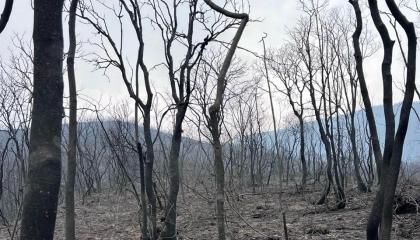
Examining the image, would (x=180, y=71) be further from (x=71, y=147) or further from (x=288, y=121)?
(x=288, y=121)

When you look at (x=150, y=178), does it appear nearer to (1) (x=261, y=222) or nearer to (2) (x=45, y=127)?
(2) (x=45, y=127)

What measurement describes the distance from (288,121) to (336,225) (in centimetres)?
2293

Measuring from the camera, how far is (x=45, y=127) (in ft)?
7.73

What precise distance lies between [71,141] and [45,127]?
355cm

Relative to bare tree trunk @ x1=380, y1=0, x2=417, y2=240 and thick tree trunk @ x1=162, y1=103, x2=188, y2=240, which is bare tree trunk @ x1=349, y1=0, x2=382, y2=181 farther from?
thick tree trunk @ x1=162, y1=103, x2=188, y2=240

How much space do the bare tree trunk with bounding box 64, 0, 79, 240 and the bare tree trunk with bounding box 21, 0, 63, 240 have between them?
3.42 meters

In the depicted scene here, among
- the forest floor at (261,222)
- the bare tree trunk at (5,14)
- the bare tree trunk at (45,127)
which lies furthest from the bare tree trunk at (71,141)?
the bare tree trunk at (45,127)

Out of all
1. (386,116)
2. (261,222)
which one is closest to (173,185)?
(261,222)

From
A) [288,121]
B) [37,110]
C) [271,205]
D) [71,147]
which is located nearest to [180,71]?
[71,147]

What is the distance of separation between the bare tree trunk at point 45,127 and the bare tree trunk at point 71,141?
342cm

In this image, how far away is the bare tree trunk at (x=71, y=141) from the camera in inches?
226

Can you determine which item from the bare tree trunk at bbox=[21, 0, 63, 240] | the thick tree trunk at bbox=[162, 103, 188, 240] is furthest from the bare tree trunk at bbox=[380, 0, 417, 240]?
the thick tree trunk at bbox=[162, 103, 188, 240]

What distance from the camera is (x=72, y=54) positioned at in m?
6.02

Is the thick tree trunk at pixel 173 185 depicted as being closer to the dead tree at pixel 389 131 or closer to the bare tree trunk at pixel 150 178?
the bare tree trunk at pixel 150 178
